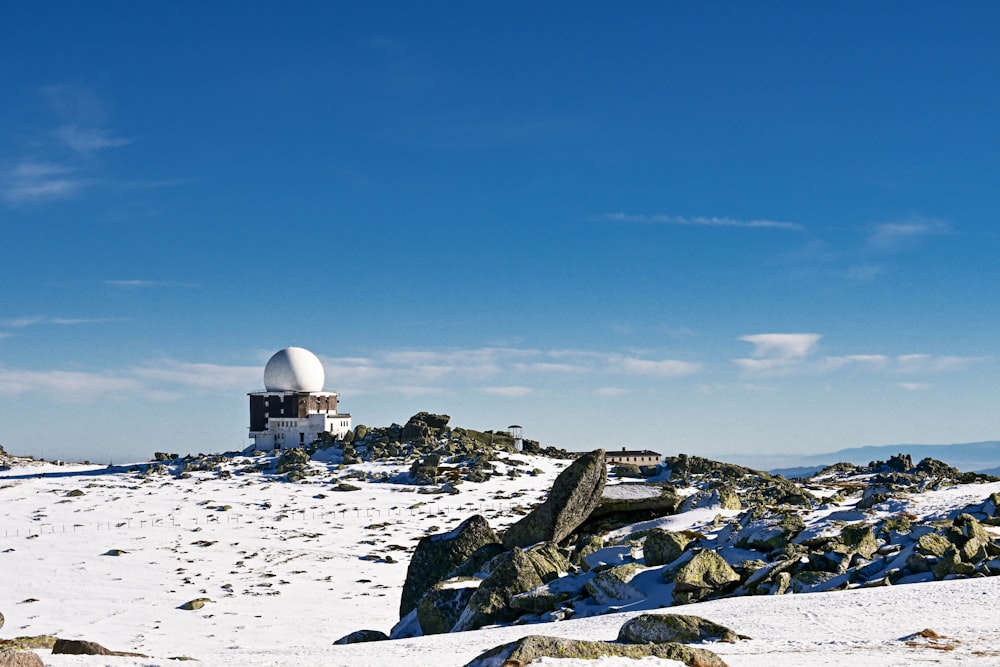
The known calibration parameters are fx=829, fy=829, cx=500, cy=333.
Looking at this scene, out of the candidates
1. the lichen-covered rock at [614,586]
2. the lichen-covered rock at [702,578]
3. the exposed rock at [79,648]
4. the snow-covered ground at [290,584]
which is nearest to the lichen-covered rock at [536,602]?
the lichen-covered rock at [614,586]

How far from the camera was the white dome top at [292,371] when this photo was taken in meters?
73.7

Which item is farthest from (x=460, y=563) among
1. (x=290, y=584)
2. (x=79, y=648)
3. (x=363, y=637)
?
(x=79, y=648)

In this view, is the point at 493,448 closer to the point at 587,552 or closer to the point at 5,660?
the point at 587,552

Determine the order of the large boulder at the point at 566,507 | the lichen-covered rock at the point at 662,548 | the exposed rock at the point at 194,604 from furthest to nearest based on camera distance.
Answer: the exposed rock at the point at 194,604
the large boulder at the point at 566,507
the lichen-covered rock at the point at 662,548

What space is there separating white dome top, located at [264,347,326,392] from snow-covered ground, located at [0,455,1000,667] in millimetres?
15498

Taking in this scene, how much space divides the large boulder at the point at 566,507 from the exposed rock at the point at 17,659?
1470 centimetres

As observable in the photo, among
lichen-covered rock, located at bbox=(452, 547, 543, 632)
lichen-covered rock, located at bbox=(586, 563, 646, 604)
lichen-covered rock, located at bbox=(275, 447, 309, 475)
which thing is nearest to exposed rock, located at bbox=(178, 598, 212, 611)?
lichen-covered rock, located at bbox=(452, 547, 543, 632)

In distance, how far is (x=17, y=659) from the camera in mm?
7672

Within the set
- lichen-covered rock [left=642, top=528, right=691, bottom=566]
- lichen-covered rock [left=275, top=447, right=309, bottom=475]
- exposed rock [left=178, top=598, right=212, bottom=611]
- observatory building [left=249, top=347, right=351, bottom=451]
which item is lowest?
exposed rock [left=178, top=598, right=212, bottom=611]

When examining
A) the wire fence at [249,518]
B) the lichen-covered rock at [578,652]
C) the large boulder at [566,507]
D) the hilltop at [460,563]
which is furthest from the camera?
the wire fence at [249,518]

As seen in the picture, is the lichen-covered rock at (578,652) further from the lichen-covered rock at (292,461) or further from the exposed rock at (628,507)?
the lichen-covered rock at (292,461)

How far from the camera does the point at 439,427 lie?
70.0 meters

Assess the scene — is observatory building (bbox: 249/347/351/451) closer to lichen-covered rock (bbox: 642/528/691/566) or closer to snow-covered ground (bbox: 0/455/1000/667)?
snow-covered ground (bbox: 0/455/1000/667)

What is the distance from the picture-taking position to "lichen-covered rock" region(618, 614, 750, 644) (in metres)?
9.66
